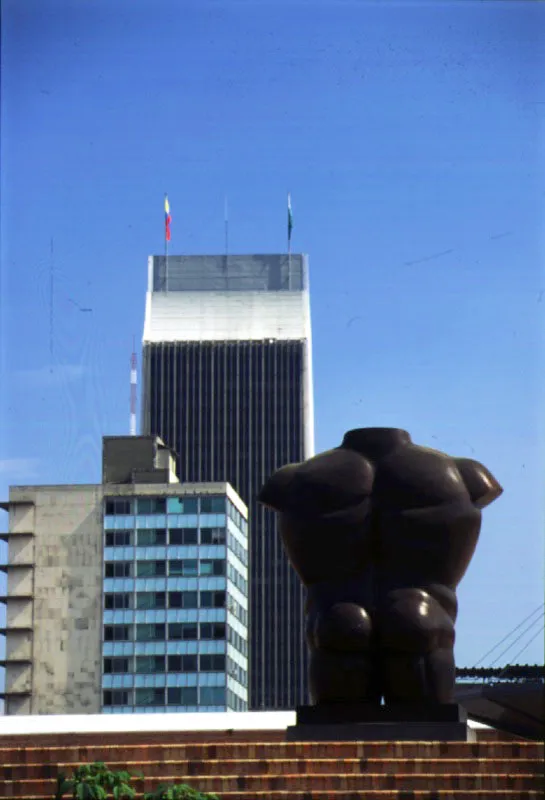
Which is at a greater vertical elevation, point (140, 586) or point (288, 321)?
point (288, 321)

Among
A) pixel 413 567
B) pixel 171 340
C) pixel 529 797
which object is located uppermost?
pixel 171 340

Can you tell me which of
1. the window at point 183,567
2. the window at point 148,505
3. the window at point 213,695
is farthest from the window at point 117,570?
the window at point 213,695

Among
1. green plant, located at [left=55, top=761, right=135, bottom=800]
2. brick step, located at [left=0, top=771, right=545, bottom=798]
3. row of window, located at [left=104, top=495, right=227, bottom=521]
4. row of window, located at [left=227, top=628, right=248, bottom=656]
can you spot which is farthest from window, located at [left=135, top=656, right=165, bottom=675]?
green plant, located at [left=55, top=761, right=135, bottom=800]

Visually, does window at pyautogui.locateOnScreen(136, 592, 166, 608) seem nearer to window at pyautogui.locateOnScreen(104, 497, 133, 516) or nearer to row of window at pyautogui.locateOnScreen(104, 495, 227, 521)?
row of window at pyautogui.locateOnScreen(104, 495, 227, 521)

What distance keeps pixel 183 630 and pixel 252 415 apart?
2948 cm

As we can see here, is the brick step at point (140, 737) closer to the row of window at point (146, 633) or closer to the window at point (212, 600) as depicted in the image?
the row of window at point (146, 633)

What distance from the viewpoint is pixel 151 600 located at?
295ft

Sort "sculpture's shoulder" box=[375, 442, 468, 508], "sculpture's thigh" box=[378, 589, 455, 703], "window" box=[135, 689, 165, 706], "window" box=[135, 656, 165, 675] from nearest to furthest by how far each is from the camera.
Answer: "sculpture's thigh" box=[378, 589, 455, 703]
"sculpture's shoulder" box=[375, 442, 468, 508]
"window" box=[135, 689, 165, 706]
"window" box=[135, 656, 165, 675]

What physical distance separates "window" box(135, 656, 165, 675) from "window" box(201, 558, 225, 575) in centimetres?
458

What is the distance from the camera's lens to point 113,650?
89125mm

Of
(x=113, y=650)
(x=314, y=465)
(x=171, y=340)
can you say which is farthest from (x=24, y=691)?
(x=314, y=465)

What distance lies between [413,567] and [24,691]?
65444 mm

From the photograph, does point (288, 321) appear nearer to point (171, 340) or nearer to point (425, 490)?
point (171, 340)

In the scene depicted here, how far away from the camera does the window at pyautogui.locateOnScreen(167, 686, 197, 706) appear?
87188mm
